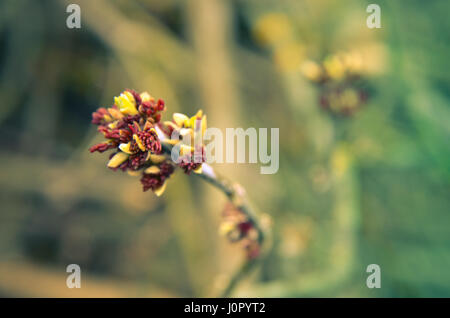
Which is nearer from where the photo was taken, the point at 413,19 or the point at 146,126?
the point at 146,126

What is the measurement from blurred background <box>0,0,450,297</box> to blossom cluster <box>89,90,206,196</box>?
2.66 ft

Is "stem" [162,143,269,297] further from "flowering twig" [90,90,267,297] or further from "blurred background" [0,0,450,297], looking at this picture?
"blurred background" [0,0,450,297]

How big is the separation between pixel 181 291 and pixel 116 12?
5.82ft

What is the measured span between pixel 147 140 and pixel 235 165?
1459 millimetres

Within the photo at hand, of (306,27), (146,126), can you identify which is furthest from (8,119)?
(146,126)

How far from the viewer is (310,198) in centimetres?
225

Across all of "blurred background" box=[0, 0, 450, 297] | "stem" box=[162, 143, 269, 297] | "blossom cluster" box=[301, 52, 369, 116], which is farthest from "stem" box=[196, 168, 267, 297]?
"blossom cluster" box=[301, 52, 369, 116]

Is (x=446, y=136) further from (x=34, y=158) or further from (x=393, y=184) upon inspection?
(x=34, y=158)

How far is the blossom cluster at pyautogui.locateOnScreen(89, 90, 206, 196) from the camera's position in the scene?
34.1 inches

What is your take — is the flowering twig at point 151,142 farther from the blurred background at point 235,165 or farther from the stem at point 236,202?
the blurred background at point 235,165

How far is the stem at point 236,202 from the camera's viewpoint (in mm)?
917

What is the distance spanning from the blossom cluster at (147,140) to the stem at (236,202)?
32mm

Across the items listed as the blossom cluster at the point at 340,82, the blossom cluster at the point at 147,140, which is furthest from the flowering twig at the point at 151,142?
the blossom cluster at the point at 340,82
